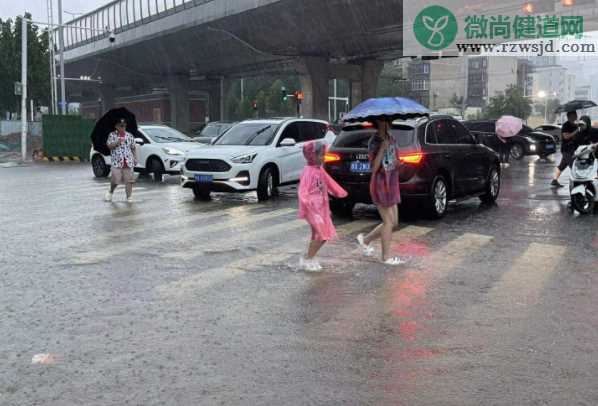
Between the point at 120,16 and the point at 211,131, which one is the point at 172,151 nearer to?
the point at 211,131

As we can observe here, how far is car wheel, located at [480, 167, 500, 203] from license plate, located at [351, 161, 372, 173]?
3366 mm

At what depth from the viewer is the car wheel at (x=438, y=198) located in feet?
34.7

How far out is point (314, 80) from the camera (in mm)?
50719

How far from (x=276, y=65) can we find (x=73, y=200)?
4711 cm

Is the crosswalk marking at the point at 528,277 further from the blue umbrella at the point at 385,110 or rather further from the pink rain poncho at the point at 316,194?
the blue umbrella at the point at 385,110

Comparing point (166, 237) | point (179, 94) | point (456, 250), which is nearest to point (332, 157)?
point (166, 237)


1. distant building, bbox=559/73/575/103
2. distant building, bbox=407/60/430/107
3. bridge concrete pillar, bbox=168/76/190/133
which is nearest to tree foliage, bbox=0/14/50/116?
bridge concrete pillar, bbox=168/76/190/133

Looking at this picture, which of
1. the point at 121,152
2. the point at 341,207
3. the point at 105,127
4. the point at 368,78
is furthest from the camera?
the point at 368,78

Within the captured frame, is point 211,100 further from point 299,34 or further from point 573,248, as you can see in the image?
point 573,248

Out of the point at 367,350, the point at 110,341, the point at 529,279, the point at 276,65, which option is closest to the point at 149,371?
the point at 110,341

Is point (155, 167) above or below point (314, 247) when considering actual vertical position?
above

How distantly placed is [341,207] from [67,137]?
25.1 meters

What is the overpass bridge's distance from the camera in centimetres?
3828

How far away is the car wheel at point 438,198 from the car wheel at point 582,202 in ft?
7.52
